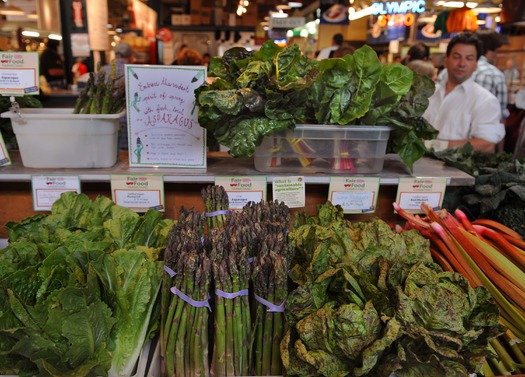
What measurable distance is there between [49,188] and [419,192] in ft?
5.42

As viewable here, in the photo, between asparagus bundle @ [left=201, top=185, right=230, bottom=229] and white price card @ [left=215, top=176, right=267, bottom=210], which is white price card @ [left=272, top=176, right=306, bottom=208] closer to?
white price card @ [left=215, top=176, right=267, bottom=210]

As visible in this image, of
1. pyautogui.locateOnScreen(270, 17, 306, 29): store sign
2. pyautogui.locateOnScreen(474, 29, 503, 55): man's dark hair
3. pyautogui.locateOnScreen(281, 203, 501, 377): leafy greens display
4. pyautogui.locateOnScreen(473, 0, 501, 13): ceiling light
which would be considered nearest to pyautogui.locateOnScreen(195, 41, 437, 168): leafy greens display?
pyautogui.locateOnScreen(281, 203, 501, 377): leafy greens display

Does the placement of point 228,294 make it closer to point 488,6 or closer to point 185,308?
point 185,308

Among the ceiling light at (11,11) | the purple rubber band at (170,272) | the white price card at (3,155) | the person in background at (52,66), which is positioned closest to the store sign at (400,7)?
the person in background at (52,66)

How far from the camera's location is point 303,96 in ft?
5.75

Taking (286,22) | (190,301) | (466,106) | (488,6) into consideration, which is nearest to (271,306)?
(190,301)

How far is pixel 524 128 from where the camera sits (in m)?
4.02

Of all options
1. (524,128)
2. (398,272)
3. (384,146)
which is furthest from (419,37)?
(398,272)

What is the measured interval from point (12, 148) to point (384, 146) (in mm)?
1929

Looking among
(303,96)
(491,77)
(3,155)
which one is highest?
(491,77)

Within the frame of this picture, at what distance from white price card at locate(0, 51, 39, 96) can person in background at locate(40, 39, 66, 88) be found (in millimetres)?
5718

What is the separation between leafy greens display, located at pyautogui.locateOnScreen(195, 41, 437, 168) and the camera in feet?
5.41

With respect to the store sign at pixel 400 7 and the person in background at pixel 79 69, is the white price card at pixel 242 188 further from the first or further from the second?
the store sign at pixel 400 7

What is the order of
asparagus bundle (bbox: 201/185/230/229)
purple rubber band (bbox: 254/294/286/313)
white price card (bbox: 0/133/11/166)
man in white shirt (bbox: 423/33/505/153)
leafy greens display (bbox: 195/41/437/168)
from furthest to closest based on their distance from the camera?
man in white shirt (bbox: 423/33/505/153)
white price card (bbox: 0/133/11/166)
leafy greens display (bbox: 195/41/437/168)
asparagus bundle (bbox: 201/185/230/229)
purple rubber band (bbox: 254/294/286/313)
